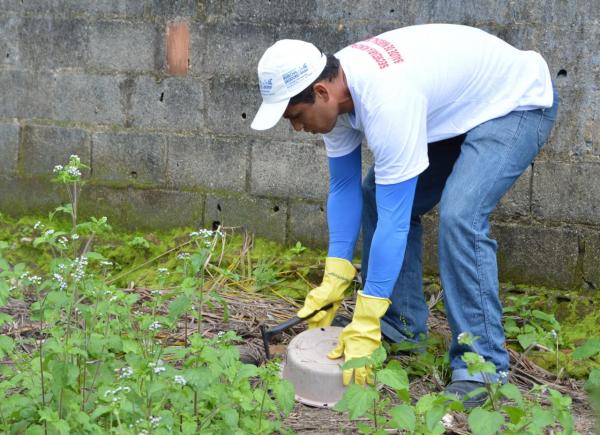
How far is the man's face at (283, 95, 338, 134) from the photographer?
2877mm

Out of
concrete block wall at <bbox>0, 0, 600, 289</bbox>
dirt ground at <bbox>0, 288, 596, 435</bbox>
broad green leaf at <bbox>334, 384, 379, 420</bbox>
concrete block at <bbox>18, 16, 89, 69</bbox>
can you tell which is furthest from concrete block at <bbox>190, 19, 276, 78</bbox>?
broad green leaf at <bbox>334, 384, 379, 420</bbox>

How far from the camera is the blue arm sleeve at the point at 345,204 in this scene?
3281 mm

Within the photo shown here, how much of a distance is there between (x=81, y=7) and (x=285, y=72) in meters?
1.99

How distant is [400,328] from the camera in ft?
11.4

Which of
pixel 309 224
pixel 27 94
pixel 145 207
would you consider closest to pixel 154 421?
pixel 309 224

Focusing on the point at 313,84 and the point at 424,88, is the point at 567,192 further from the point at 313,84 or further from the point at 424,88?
the point at 313,84

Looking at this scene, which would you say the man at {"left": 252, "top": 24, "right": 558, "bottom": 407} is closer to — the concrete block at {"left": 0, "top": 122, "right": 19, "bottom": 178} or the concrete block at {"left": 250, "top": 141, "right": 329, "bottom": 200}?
the concrete block at {"left": 250, "top": 141, "right": 329, "bottom": 200}

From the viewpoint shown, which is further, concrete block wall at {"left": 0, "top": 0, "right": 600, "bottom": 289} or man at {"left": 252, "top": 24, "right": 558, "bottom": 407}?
concrete block wall at {"left": 0, "top": 0, "right": 600, "bottom": 289}

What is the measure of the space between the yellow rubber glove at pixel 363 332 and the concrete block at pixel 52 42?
2.19 meters

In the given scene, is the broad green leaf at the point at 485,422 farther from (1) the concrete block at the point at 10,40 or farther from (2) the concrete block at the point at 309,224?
(1) the concrete block at the point at 10,40

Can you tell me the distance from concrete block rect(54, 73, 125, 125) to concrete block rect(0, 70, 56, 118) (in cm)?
5

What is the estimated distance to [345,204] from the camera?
10.8 feet

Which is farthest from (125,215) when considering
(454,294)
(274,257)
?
(454,294)

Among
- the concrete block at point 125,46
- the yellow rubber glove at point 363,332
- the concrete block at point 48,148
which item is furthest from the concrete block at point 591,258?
the concrete block at point 48,148
